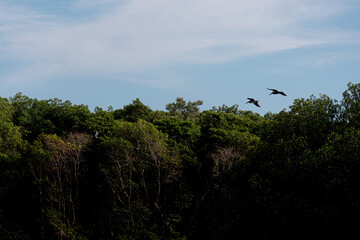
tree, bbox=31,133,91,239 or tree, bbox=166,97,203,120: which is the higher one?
tree, bbox=166,97,203,120

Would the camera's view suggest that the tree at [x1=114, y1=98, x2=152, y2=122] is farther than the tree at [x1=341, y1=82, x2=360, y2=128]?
Yes

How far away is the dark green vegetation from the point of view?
63.7 feet

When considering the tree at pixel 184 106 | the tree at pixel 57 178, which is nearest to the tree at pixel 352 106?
the tree at pixel 57 178

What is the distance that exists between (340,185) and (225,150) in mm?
15170

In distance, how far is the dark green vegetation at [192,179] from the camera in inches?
764

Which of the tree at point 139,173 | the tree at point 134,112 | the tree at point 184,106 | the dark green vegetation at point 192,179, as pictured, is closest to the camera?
the dark green vegetation at point 192,179

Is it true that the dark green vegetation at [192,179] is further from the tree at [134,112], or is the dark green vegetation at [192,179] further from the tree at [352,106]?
the tree at [134,112]

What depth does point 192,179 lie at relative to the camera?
3656 centimetres

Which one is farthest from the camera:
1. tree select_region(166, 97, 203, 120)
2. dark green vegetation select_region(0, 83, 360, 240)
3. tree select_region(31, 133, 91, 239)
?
tree select_region(166, 97, 203, 120)

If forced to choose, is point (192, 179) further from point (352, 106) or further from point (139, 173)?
point (352, 106)

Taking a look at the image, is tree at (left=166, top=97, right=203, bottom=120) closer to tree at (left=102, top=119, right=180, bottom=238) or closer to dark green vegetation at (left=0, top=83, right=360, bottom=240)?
dark green vegetation at (left=0, top=83, right=360, bottom=240)

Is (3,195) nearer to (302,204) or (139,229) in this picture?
(139,229)

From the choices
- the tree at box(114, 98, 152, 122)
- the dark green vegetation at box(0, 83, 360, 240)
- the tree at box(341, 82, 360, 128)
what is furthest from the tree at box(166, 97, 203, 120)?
the tree at box(341, 82, 360, 128)

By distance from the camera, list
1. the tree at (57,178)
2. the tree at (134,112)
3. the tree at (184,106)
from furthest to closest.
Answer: the tree at (184,106), the tree at (134,112), the tree at (57,178)
